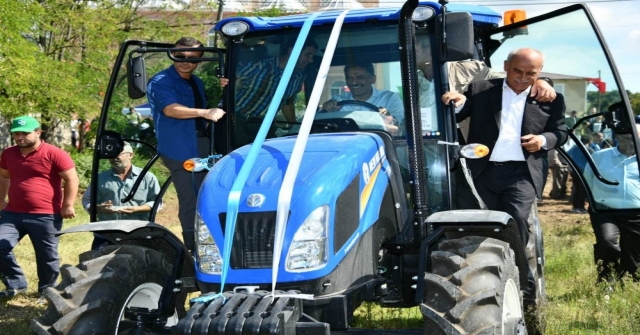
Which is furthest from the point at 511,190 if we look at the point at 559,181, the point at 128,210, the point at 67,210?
the point at 559,181

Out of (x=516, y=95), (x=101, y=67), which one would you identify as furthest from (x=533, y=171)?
(x=101, y=67)

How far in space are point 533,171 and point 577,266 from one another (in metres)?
3.56

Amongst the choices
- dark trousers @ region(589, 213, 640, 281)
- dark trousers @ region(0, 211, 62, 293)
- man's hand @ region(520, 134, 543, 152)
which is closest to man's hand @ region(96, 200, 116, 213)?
dark trousers @ region(0, 211, 62, 293)

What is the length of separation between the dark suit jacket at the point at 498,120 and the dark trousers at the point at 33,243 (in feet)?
13.7

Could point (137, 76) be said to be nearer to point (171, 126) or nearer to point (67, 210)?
point (171, 126)

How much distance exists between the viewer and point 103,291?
4789mm

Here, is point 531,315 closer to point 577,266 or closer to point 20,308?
point 577,266

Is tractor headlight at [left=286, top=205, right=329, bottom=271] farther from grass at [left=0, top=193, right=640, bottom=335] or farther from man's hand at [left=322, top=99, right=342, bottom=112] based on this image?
grass at [left=0, top=193, right=640, bottom=335]

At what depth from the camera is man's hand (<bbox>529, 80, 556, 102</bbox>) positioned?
19.7ft

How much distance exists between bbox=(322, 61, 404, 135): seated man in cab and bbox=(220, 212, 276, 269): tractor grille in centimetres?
138

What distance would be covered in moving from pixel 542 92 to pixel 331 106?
1405mm

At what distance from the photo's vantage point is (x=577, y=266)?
922 cm

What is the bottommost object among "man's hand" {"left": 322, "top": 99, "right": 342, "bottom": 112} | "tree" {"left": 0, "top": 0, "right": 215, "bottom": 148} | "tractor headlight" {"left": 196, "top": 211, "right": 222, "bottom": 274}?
"tractor headlight" {"left": 196, "top": 211, "right": 222, "bottom": 274}

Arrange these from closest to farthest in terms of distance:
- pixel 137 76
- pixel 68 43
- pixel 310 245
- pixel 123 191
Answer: pixel 310 245 < pixel 137 76 < pixel 123 191 < pixel 68 43
